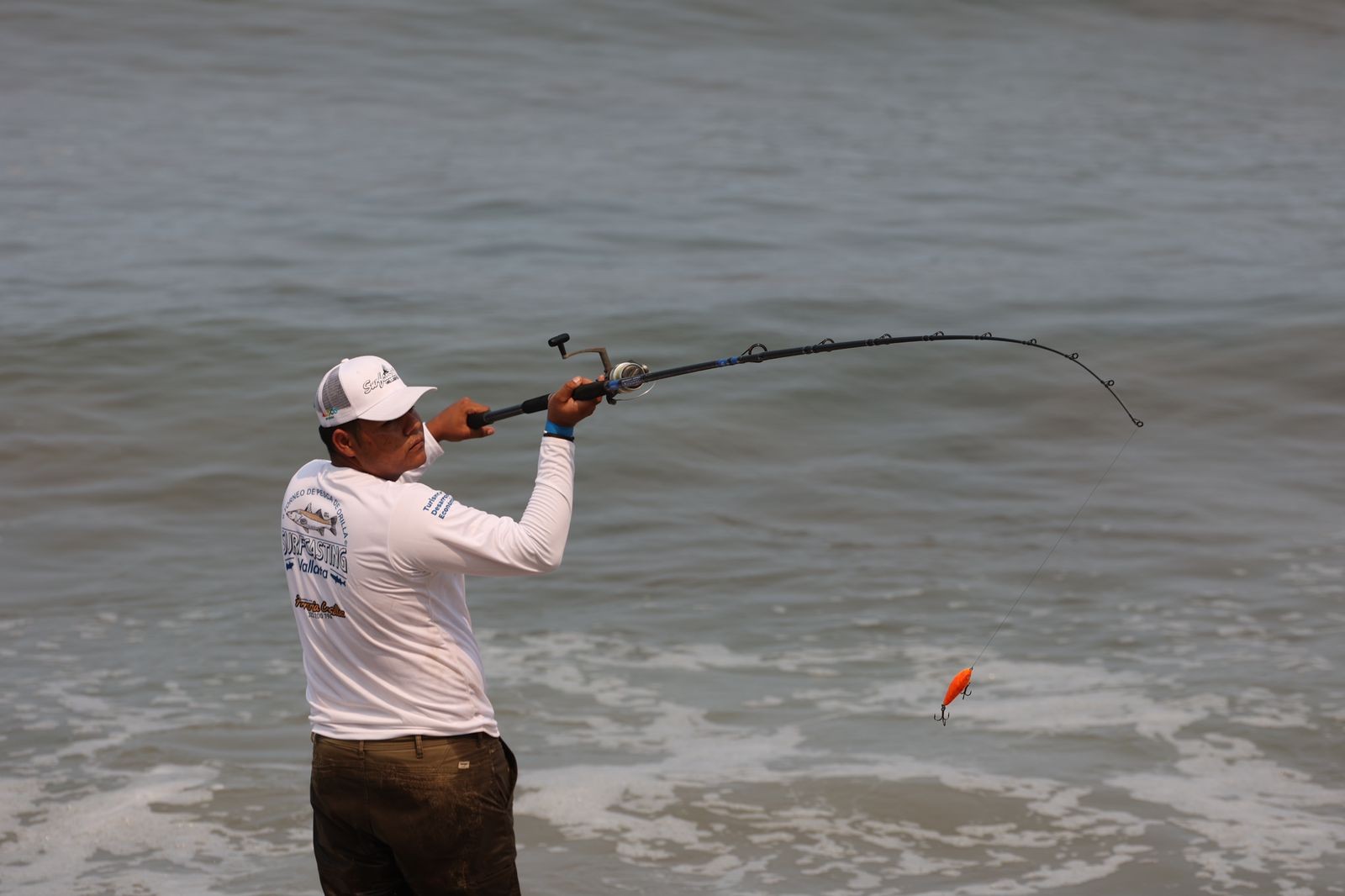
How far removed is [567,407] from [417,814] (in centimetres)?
82

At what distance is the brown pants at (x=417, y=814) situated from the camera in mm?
3025

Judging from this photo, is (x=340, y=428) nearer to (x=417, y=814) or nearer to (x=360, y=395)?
(x=360, y=395)

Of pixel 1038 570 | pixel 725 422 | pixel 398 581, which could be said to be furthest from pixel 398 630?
pixel 725 422

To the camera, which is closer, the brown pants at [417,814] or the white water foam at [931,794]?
the brown pants at [417,814]

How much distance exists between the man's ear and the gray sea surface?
218 centimetres

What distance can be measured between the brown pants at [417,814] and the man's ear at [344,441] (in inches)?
21.7

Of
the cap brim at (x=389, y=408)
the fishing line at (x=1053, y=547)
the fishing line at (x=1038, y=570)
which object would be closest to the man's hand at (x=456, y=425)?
the cap brim at (x=389, y=408)

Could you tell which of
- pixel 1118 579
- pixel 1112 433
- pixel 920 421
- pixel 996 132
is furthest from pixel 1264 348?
pixel 996 132

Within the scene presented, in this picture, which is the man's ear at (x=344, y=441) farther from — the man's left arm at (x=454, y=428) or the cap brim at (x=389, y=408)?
the man's left arm at (x=454, y=428)

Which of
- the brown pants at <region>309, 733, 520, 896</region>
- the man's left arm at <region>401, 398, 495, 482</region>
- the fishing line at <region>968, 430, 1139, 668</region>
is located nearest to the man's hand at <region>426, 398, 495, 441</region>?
the man's left arm at <region>401, 398, 495, 482</region>

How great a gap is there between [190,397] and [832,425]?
4033 mm

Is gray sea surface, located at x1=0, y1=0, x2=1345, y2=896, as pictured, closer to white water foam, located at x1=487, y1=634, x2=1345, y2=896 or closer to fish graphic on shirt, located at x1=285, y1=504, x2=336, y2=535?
white water foam, located at x1=487, y1=634, x2=1345, y2=896

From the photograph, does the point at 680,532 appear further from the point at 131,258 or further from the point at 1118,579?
the point at 131,258

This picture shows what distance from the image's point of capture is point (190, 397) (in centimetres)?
1013
